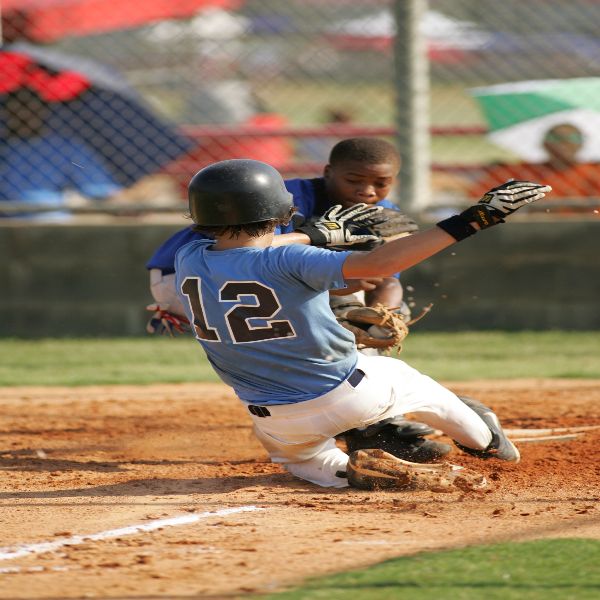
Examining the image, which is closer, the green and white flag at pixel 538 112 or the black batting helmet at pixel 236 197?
the black batting helmet at pixel 236 197

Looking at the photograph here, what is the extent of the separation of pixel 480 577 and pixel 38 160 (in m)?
6.87

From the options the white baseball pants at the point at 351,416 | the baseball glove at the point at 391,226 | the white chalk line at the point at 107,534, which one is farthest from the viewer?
the baseball glove at the point at 391,226

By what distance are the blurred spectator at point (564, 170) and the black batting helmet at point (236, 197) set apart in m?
4.77

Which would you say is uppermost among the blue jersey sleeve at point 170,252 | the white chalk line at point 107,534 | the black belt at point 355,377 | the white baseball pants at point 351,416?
the blue jersey sleeve at point 170,252

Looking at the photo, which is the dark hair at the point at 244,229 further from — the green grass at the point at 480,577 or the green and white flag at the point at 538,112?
the green and white flag at the point at 538,112

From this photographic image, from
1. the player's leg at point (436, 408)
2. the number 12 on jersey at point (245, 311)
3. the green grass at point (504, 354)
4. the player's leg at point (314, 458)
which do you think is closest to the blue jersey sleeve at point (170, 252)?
the number 12 on jersey at point (245, 311)

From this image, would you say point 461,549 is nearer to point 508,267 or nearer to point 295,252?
point 295,252

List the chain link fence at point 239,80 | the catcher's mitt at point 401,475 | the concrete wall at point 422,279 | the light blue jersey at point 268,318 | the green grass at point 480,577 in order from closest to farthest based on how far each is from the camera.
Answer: the green grass at point 480,577 < the light blue jersey at point 268,318 < the catcher's mitt at point 401,475 < the concrete wall at point 422,279 < the chain link fence at point 239,80

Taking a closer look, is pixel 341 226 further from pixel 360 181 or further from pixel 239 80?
pixel 239 80

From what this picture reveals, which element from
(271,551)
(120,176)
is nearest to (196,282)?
Answer: (271,551)

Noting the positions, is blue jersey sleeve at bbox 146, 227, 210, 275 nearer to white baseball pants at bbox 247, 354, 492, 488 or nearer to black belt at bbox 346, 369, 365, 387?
white baseball pants at bbox 247, 354, 492, 488

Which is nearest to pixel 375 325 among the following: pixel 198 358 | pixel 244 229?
pixel 244 229

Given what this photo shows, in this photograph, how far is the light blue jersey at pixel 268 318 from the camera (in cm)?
A: 420

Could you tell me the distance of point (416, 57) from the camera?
865 cm
